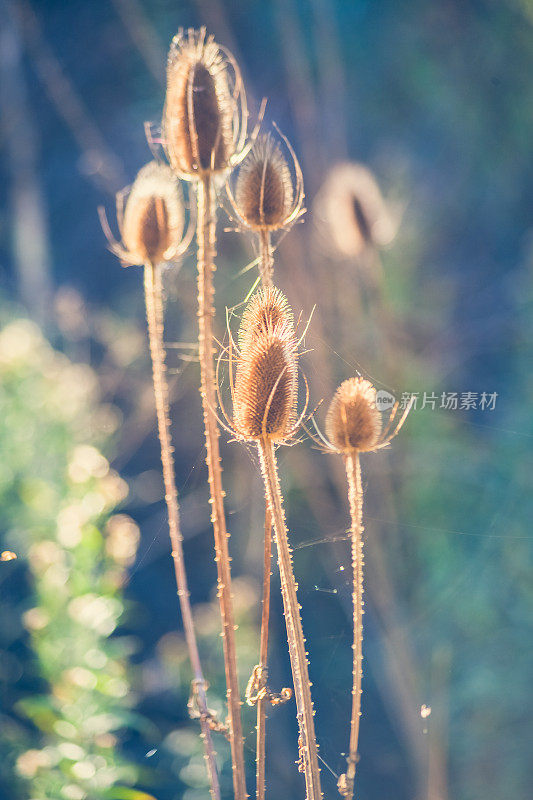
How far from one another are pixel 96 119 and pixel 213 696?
7.11 feet

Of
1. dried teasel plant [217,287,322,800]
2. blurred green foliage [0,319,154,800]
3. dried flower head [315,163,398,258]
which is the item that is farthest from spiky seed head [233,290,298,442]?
dried flower head [315,163,398,258]

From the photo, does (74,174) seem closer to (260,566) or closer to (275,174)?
(260,566)

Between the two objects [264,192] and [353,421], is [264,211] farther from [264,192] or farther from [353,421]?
[353,421]

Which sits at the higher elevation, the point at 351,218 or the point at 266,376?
the point at 351,218

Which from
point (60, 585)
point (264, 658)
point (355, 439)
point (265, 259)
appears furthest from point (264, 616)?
point (60, 585)

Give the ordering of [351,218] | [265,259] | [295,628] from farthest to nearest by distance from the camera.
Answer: [351,218]
[265,259]
[295,628]

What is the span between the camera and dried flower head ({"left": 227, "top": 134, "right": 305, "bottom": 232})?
0.48 m

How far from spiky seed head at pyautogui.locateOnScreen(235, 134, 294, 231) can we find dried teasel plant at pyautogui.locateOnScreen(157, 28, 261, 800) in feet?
0.04

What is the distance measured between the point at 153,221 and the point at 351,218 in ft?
2.28

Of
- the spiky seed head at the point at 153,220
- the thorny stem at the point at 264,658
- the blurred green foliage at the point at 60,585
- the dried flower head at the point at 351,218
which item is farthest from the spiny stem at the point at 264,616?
the dried flower head at the point at 351,218

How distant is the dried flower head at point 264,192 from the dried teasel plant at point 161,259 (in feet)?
0.24

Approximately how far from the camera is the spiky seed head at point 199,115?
45 cm

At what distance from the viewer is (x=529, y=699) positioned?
1378 mm

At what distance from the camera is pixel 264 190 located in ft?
1.55
